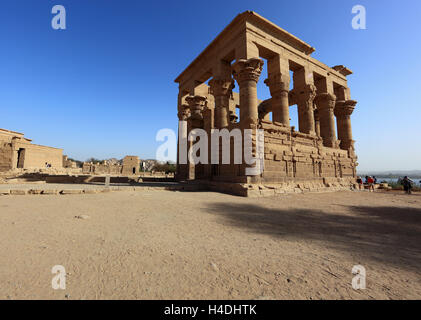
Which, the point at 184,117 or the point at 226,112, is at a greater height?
the point at 184,117

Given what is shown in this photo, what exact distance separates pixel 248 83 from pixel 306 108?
548cm

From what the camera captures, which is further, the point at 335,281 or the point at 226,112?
the point at 226,112

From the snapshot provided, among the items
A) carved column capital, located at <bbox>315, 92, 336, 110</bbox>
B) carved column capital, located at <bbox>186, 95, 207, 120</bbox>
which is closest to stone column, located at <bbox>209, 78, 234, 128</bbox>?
carved column capital, located at <bbox>186, 95, 207, 120</bbox>

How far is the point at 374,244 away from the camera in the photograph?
2709 mm

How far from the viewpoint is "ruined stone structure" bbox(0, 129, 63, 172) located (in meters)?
20.0

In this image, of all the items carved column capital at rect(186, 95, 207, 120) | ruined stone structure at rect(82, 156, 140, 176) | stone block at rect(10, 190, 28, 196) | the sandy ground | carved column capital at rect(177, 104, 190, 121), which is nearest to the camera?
the sandy ground

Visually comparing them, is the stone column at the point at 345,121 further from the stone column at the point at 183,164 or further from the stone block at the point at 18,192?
the stone block at the point at 18,192

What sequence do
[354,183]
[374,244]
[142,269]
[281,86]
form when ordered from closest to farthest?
[142,269], [374,244], [281,86], [354,183]

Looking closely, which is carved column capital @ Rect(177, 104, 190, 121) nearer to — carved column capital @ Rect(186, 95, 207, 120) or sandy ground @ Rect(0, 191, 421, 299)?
carved column capital @ Rect(186, 95, 207, 120)

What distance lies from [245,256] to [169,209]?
3.02 m

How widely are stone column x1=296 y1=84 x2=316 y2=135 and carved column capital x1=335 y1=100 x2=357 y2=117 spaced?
5.36 metres

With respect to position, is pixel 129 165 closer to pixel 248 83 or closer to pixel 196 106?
pixel 196 106

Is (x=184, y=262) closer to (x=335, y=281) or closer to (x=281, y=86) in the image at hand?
(x=335, y=281)

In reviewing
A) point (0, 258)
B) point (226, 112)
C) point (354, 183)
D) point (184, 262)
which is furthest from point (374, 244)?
point (354, 183)
